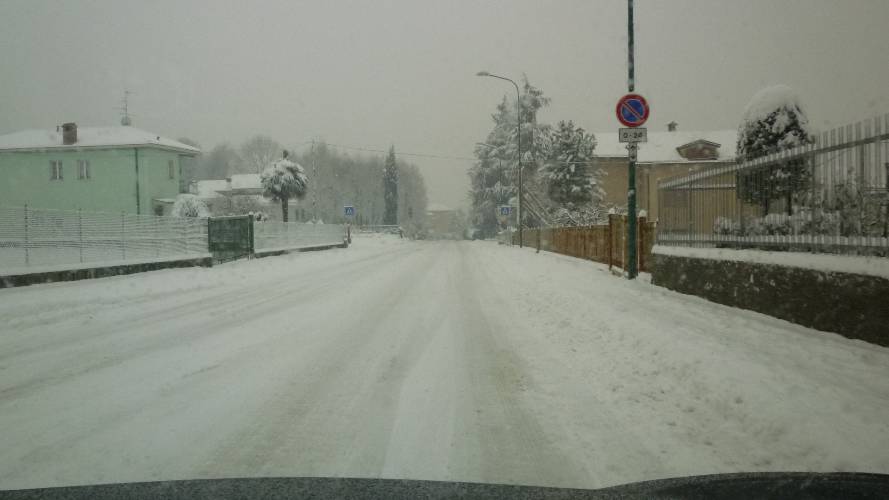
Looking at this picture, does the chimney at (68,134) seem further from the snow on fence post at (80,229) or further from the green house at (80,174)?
the snow on fence post at (80,229)

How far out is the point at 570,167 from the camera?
40844 millimetres

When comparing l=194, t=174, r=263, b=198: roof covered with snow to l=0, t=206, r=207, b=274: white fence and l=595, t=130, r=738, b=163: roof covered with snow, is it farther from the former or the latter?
l=0, t=206, r=207, b=274: white fence

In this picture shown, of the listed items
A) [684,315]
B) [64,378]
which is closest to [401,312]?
[684,315]

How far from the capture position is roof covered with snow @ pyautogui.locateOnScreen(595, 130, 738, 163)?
5819cm

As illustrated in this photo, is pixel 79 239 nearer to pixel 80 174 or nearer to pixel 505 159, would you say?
pixel 80 174

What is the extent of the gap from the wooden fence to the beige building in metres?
30.1

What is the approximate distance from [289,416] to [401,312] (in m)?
5.00

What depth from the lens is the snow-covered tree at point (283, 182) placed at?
45.7 meters

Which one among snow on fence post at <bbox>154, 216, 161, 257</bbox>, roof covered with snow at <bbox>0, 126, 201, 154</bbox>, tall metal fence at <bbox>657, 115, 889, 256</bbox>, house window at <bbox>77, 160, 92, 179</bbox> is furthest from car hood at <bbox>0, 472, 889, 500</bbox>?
house window at <bbox>77, 160, 92, 179</bbox>

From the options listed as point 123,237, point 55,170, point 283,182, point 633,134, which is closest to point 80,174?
point 55,170

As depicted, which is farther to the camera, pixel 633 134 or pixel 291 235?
pixel 291 235

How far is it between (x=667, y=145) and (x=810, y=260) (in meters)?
58.4

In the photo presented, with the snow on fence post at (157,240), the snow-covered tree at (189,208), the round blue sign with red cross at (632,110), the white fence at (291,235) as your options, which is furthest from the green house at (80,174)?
the round blue sign with red cross at (632,110)

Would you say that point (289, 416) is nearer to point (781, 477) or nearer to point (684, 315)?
point (781, 477)
